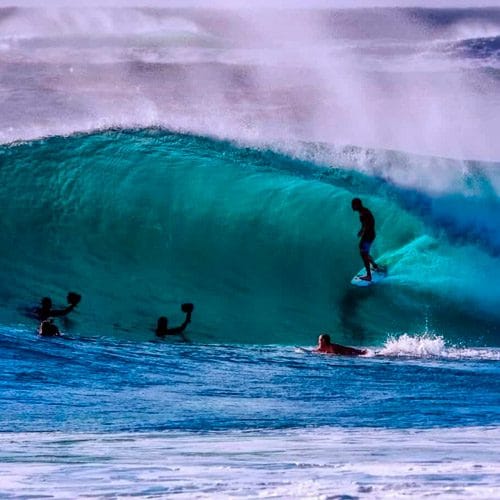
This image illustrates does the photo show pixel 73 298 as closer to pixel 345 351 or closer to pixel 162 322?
pixel 162 322

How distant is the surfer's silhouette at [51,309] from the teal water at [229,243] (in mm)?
138

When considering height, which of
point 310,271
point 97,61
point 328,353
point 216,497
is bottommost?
point 216,497

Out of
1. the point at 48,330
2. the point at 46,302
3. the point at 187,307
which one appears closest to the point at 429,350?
the point at 187,307

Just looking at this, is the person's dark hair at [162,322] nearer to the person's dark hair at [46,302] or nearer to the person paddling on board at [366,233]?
the person's dark hair at [46,302]

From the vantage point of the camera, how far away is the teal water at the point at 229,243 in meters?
12.4

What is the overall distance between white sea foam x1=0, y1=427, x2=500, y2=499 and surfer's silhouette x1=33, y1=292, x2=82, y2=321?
5.13 m

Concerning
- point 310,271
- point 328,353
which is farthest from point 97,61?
point 328,353

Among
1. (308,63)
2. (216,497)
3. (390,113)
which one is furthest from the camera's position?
(308,63)

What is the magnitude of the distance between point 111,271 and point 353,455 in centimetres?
825

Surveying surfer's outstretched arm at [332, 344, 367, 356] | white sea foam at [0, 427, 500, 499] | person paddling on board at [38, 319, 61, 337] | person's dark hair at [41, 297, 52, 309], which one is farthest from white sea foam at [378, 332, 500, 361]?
white sea foam at [0, 427, 500, 499]

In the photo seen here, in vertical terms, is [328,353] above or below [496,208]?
below

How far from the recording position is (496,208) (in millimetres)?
14719

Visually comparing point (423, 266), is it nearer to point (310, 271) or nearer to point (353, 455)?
point (310, 271)

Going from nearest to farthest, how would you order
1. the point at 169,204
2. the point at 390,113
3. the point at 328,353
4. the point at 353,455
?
the point at 353,455, the point at 328,353, the point at 169,204, the point at 390,113
